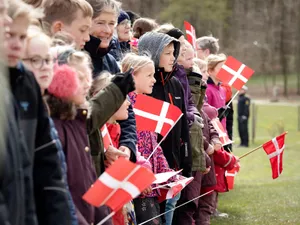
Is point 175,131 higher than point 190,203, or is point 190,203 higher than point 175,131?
point 175,131

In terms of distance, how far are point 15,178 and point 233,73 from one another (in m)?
7.35

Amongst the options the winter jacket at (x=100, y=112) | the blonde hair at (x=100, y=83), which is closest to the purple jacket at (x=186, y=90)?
the blonde hair at (x=100, y=83)

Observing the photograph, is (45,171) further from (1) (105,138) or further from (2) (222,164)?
(2) (222,164)

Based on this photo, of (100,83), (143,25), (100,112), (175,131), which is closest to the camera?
(100,112)

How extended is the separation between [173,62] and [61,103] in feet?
10.7

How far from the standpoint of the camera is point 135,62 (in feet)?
21.3

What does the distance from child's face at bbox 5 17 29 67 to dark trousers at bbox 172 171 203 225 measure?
465cm

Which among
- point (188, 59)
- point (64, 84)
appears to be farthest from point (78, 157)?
point (188, 59)

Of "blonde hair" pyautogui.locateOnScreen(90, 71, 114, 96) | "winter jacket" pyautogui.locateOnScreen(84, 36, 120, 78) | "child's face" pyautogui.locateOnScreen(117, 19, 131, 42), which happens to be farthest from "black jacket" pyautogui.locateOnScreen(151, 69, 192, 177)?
"blonde hair" pyautogui.locateOnScreen(90, 71, 114, 96)

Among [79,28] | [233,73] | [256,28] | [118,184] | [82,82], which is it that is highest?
[79,28]

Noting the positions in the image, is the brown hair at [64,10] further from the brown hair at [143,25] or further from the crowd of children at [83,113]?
the brown hair at [143,25]

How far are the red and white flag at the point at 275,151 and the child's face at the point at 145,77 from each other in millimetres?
2875

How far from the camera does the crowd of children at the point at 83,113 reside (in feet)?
11.3

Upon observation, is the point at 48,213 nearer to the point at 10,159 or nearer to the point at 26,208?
the point at 26,208
